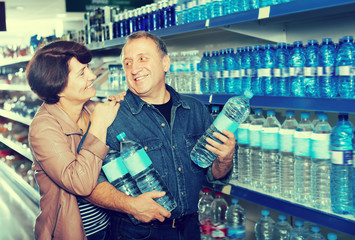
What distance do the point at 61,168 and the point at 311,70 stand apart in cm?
139

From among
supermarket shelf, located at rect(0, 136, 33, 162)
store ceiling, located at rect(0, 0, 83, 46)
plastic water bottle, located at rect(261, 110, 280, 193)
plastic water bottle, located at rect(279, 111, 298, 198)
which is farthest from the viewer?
store ceiling, located at rect(0, 0, 83, 46)

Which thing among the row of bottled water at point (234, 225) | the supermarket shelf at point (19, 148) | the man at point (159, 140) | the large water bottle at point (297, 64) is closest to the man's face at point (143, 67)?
the man at point (159, 140)

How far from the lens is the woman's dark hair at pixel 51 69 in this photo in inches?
87.5

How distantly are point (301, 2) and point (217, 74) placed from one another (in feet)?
3.36

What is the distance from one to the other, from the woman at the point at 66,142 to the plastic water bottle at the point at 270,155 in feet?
3.11

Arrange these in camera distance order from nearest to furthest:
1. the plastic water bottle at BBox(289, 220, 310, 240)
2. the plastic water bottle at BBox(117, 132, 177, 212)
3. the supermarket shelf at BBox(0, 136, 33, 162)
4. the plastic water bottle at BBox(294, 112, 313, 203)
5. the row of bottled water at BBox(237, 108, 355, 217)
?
the plastic water bottle at BBox(117, 132, 177, 212)
the row of bottled water at BBox(237, 108, 355, 217)
the plastic water bottle at BBox(294, 112, 313, 203)
the plastic water bottle at BBox(289, 220, 310, 240)
the supermarket shelf at BBox(0, 136, 33, 162)

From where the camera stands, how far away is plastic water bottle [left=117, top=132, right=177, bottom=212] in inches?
70.7

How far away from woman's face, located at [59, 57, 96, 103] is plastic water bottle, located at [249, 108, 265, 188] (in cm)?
106

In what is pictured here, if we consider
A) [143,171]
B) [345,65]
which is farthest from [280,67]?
[143,171]

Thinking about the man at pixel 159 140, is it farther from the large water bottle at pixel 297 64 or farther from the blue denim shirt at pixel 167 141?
the large water bottle at pixel 297 64

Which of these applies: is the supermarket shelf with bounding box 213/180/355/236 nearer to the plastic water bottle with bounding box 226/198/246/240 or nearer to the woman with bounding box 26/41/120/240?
the plastic water bottle with bounding box 226/198/246/240

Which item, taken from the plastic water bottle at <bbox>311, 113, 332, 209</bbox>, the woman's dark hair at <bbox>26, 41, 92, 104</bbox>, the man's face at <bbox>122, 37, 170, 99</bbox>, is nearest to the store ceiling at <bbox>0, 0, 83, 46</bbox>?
the woman's dark hair at <bbox>26, 41, 92, 104</bbox>

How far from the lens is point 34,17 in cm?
1173

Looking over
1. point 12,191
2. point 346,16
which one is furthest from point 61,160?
point 12,191
